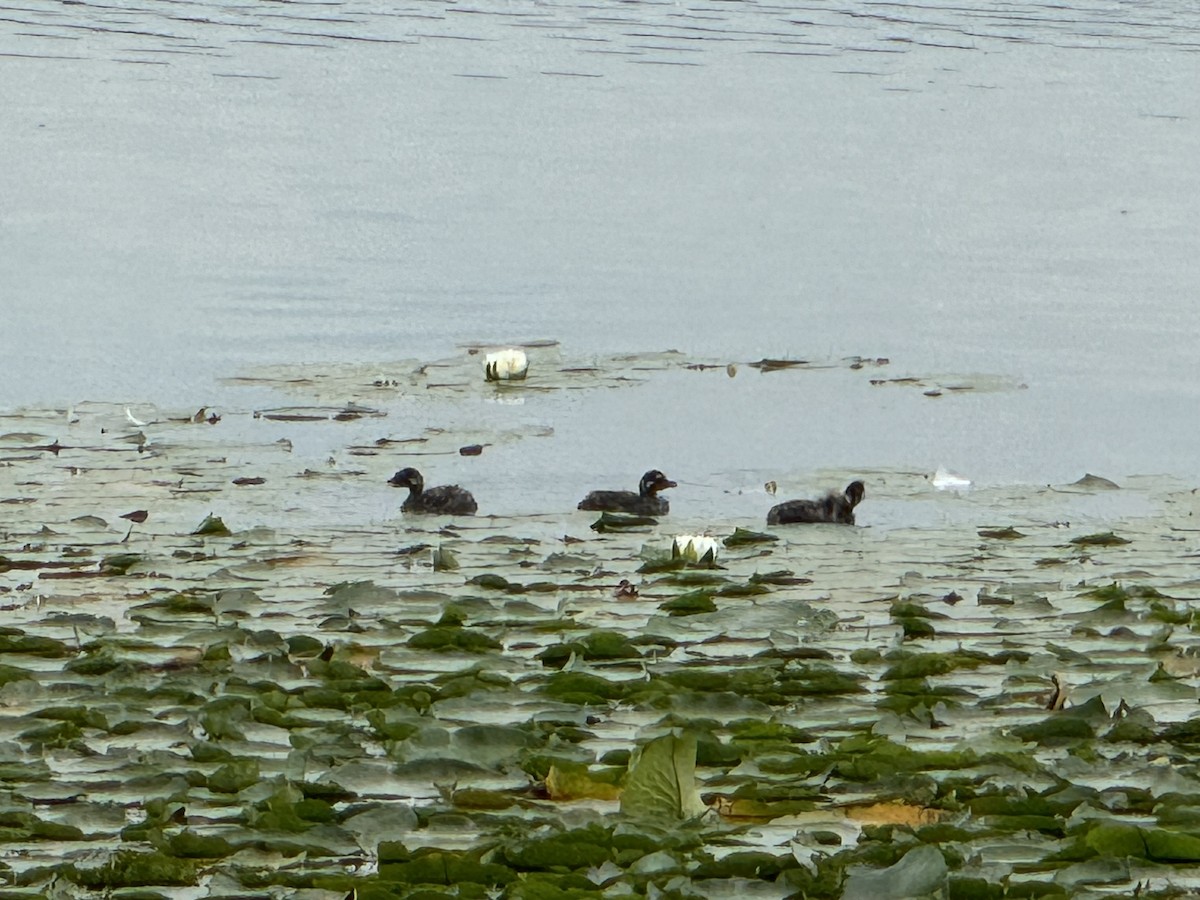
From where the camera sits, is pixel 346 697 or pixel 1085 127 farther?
pixel 1085 127

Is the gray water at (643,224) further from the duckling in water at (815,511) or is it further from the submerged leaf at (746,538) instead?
the submerged leaf at (746,538)

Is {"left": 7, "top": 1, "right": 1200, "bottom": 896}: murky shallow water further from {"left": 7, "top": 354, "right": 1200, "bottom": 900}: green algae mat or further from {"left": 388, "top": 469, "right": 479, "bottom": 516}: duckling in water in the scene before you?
{"left": 388, "top": 469, "right": 479, "bottom": 516}: duckling in water

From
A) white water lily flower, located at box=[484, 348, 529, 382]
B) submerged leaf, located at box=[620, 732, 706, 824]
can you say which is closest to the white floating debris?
white water lily flower, located at box=[484, 348, 529, 382]

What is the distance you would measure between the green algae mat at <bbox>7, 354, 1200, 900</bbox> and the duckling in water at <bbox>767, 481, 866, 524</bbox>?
0.12 metres

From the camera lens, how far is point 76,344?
14.1m

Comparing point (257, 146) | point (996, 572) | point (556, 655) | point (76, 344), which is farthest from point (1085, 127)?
point (556, 655)

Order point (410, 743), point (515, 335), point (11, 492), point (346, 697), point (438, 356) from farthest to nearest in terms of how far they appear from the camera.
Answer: point (515, 335) → point (438, 356) → point (11, 492) → point (346, 697) → point (410, 743)

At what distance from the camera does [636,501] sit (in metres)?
10.0

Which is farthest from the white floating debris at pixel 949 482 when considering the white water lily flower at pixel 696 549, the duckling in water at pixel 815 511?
the white water lily flower at pixel 696 549

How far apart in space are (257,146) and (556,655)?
1691cm

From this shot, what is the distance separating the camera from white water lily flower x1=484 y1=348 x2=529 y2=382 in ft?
Answer: 42.8

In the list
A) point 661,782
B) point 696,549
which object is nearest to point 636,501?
point 696,549

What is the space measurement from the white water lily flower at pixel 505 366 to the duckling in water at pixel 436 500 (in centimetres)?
302

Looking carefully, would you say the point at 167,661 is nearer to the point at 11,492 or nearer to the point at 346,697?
the point at 346,697
